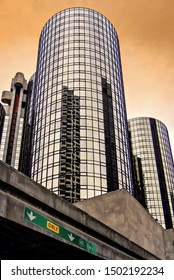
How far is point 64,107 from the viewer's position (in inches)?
3157

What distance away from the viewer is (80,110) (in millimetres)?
79938

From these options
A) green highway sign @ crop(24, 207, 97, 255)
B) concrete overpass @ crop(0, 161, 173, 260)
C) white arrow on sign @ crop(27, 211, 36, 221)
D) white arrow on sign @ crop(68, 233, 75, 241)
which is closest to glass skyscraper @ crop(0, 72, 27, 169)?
concrete overpass @ crop(0, 161, 173, 260)

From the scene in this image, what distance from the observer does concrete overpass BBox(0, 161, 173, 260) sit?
44.5 feet

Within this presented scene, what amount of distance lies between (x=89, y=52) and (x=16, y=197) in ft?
260

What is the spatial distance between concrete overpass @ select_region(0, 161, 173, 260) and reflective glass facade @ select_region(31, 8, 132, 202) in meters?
50.5

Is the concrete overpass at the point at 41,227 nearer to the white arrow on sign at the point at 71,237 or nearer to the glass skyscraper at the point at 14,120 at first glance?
the white arrow on sign at the point at 71,237

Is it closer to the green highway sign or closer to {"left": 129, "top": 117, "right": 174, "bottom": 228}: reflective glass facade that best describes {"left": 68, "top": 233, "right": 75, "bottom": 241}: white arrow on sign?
the green highway sign

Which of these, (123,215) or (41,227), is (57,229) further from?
(123,215)

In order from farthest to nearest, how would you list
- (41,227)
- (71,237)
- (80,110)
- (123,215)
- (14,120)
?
(14,120), (80,110), (123,215), (71,237), (41,227)

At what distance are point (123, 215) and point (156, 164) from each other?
305 feet

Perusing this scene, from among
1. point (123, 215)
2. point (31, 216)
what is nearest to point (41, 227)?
point (31, 216)
